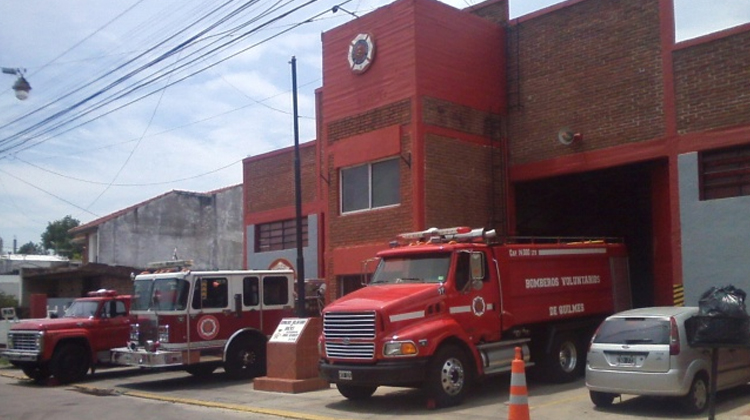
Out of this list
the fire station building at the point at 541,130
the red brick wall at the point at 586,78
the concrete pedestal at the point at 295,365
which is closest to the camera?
the concrete pedestal at the point at 295,365

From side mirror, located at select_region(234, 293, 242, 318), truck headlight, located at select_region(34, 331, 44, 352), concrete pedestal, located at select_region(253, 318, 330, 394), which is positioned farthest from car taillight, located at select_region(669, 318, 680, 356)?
truck headlight, located at select_region(34, 331, 44, 352)

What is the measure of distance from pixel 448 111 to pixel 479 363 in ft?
24.5

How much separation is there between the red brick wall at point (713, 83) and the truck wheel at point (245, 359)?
→ 10.7 metres

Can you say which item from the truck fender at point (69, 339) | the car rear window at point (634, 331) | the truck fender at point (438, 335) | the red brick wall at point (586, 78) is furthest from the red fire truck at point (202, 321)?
the car rear window at point (634, 331)

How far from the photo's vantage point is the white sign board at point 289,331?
16172 millimetres

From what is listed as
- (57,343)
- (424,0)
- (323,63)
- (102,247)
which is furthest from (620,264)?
(102,247)

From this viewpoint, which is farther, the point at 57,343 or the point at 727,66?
the point at 57,343

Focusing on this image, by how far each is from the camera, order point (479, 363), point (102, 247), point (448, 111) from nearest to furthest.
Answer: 1. point (479, 363)
2. point (448, 111)
3. point (102, 247)

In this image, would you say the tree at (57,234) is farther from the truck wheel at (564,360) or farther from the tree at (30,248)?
the truck wheel at (564,360)

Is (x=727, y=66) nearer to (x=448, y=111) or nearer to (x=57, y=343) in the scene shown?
(x=448, y=111)

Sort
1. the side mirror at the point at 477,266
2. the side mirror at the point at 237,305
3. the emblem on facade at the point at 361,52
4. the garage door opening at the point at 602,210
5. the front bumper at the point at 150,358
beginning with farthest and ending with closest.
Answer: the garage door opening at the point at 602,210, the emblem on facade at the point at 361,52, the side mirror at the point at 237,305, the front bumper at the point at 150,358, the side mirror at the point at 477,266

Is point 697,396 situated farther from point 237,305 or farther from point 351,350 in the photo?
point 237,305

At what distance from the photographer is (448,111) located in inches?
765

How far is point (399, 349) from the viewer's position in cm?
1291
